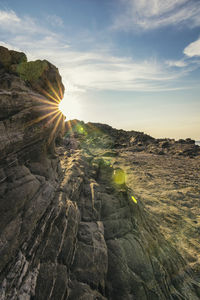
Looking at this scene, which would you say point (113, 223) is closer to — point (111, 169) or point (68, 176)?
point (68, 176)

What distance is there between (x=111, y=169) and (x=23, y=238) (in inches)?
481

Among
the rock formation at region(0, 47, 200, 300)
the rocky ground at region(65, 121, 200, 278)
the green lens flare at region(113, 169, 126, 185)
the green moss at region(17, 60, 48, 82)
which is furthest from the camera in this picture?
the green lens flare at region(113, 169, 126, 185)

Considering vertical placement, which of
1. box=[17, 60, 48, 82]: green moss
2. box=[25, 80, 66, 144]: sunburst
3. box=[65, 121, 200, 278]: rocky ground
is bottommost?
box=[65, 121, 200, 278]: rocky ground

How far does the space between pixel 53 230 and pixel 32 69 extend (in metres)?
10.9

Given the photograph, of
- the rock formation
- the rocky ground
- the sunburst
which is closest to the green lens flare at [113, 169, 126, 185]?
the rock formation

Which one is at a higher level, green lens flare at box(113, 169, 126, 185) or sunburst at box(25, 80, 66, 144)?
sunburst at box(25, 80, 66, 144)

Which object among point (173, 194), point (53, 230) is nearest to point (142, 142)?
point (173, 194)

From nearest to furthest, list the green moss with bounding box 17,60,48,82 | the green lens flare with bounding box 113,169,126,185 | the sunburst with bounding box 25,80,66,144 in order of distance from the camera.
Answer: the sunburst with bounding box 25,80,66,144 → the green moss with bounding box 17,60,48,82 → the green lens flare with bounding box 113,169,126,185

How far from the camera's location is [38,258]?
587 centimetres

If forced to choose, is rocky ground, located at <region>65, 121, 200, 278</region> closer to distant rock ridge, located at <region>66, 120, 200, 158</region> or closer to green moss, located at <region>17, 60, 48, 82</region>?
distant rock ridge, located at <region>66, 120, 200, 158</region>

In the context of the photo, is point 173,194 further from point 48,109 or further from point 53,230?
point 48,109

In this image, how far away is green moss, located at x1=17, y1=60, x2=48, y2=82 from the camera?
9.57 meters

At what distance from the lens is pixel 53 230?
22.8 feet

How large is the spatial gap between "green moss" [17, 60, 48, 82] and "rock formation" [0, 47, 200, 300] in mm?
67
